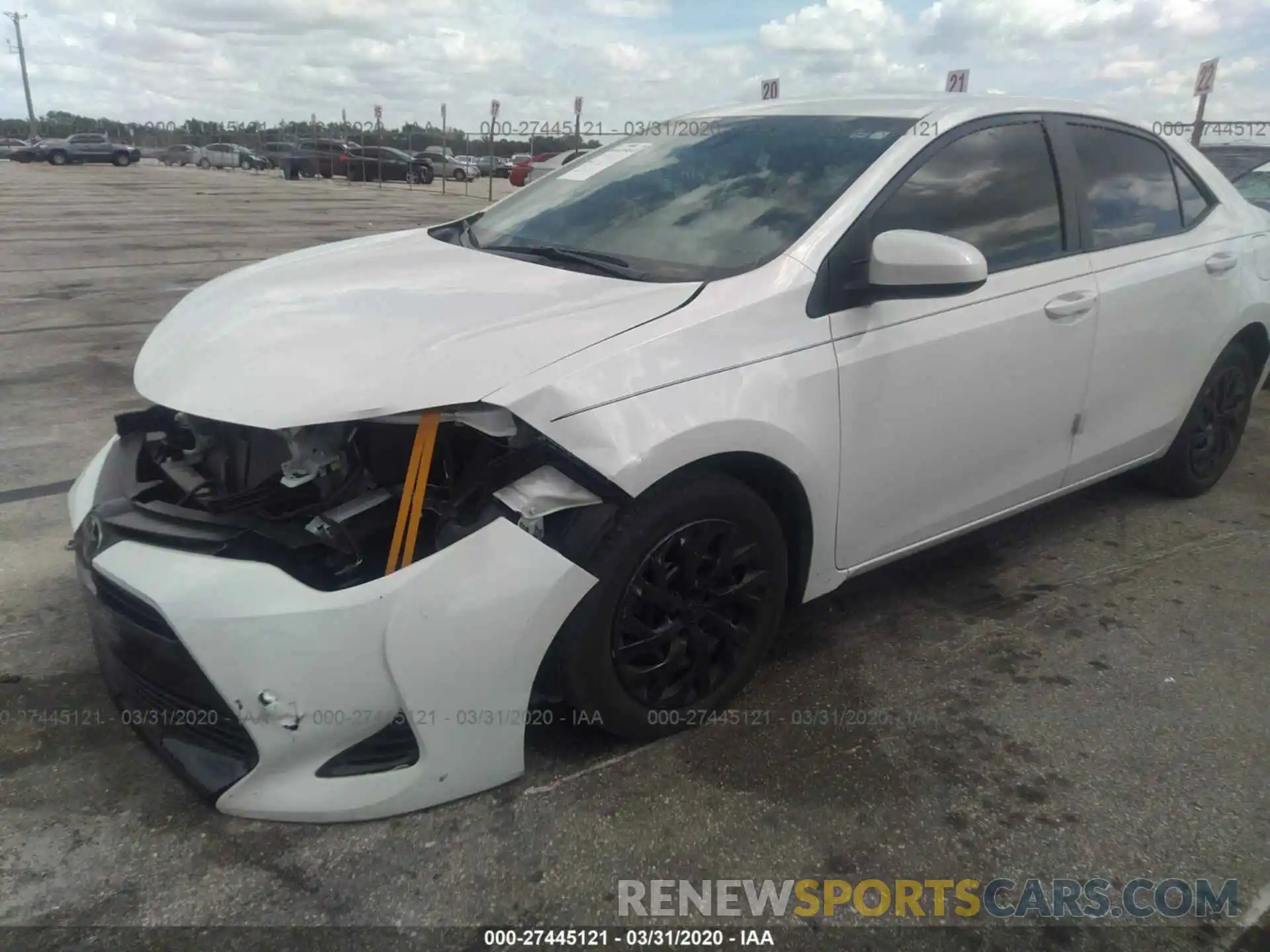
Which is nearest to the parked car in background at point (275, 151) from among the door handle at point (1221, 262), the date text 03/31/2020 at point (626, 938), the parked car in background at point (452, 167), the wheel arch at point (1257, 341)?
the parked car in background at point (452, 167)

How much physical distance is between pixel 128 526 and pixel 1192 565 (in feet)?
11.9

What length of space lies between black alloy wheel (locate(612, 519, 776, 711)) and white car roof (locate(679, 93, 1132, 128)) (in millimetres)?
1491

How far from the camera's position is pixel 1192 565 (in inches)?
148

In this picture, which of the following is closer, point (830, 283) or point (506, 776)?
point (506, 776)

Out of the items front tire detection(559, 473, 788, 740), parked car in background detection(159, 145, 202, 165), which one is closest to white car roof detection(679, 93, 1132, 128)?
front tire detection(559, 473, 788, 740)

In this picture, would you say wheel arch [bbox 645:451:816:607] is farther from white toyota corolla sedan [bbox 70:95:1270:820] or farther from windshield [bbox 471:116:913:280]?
Result: windshield [bbox 471:116:913:280]

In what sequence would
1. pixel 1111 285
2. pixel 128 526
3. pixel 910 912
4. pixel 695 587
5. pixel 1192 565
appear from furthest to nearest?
pixel 1192 565 < pixel 1111 285 < pixel 695 587 < pixel 128 526 < pixel 910 912

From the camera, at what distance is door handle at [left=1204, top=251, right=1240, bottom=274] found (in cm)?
378

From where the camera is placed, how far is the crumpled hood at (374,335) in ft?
6.88

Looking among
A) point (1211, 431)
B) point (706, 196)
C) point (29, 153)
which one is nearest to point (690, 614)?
point (706, 196)

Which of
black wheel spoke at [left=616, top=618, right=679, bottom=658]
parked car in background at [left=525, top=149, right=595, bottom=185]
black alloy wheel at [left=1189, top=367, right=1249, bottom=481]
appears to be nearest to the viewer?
black wheel spoke at [left=616, top=618, right=679, bottom=658]

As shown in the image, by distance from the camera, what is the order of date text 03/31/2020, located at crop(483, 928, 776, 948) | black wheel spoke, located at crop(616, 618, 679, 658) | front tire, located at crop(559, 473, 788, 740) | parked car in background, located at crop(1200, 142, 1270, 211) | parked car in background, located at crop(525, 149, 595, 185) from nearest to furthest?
date text 03/31/2020, located at crop(483, 928, 776, 948) → front tire, located at crop(559, 473, 788, 740) → black wheel spoke, located at crop(616, 618, 679, 658) → parked car in background, located at crop(525, 149, 595, 185) → parked car in background, located at crop(1200, 142, 1270, 211)

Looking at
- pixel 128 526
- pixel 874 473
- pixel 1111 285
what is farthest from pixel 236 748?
pixel 1111 285

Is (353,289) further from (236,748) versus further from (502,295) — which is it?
(236,748)
